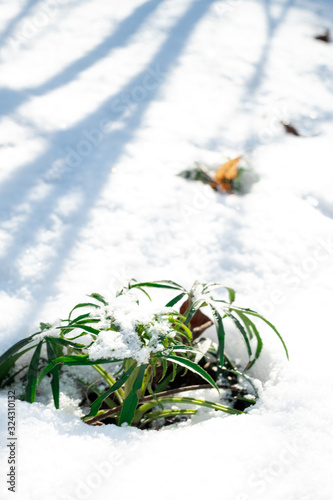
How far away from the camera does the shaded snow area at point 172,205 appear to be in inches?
36.7

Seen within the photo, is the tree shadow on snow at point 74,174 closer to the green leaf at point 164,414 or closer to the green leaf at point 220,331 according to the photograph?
the green leaf at point 164,414

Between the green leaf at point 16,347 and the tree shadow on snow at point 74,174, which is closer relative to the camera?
the green leaf at point 16,347

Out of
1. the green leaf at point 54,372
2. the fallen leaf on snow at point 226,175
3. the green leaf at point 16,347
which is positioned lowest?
the green leaf at point 16,347

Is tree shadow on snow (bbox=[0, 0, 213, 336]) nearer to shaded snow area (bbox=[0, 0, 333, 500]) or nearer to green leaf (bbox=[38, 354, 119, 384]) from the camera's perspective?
shaded snow area (bbox=[0, 0, 333, 500])

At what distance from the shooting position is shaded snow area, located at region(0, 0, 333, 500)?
3.06 ft

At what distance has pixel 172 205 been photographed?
1.88 m

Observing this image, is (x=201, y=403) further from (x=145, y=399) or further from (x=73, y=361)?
(x=73, y=361)

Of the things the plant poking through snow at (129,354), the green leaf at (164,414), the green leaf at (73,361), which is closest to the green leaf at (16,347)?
the plant poking through snow at (129,354)

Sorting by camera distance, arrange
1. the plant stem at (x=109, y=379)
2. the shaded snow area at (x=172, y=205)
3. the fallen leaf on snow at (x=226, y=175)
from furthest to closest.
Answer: the fallen leaf on snow at (x=226, y=175) < the plant stem at (x=109, y=379) < the shaded snow area at (x=172, y=205)

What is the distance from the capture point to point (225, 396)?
1251mm

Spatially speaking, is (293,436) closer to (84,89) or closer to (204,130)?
(204,130)

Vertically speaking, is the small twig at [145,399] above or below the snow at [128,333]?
below

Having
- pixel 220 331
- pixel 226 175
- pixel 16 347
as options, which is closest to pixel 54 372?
pixel 16 347

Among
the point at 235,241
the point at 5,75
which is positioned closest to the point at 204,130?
the point at 235,241
